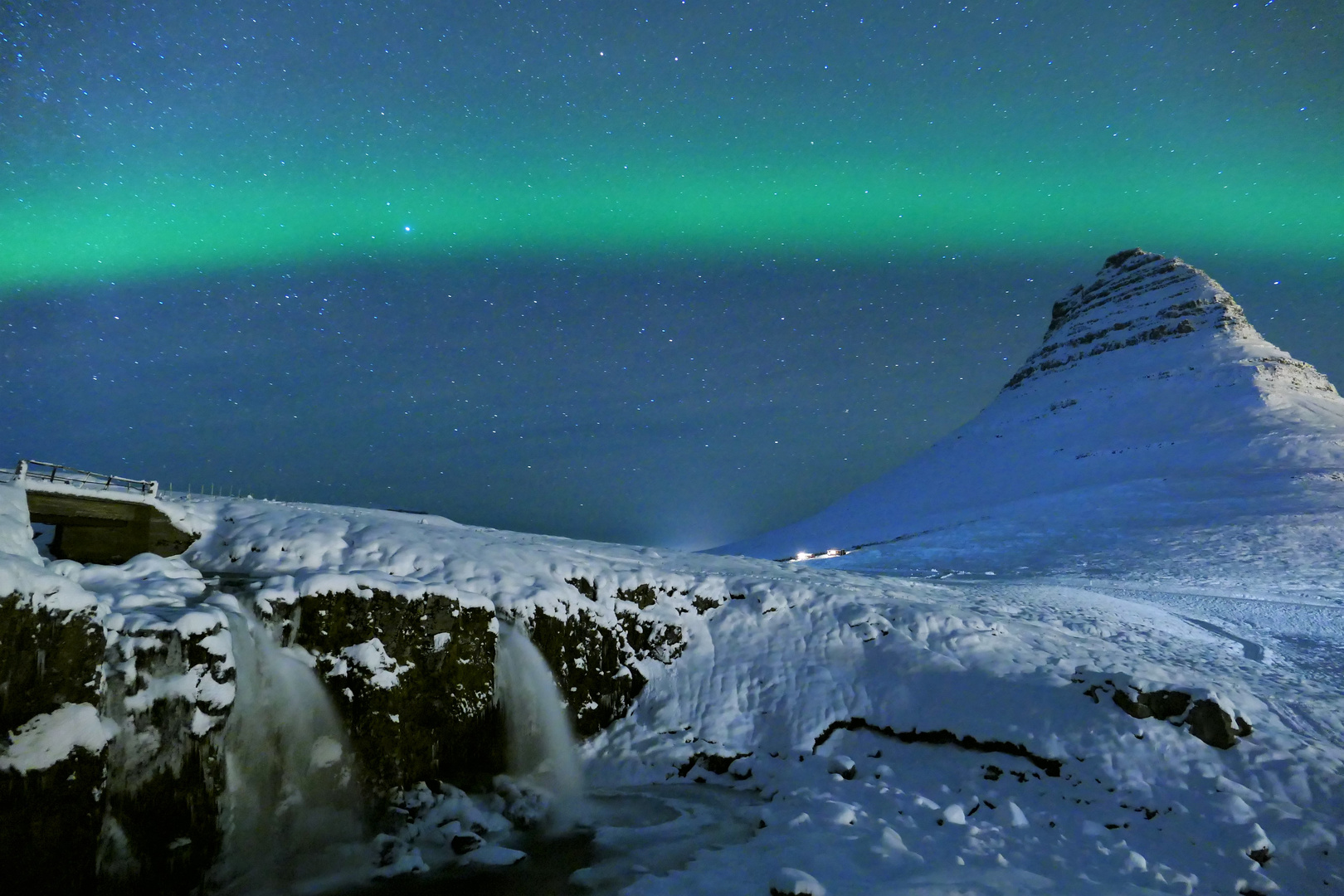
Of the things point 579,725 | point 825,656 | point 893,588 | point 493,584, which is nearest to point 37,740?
point 493,584

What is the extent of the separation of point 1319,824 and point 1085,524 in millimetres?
42242

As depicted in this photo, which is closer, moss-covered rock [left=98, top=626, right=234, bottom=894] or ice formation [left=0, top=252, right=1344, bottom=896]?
moss-covered rock [left=98, top=626, right=234, bottom=894]

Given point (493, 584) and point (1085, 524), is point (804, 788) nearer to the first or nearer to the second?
point (493, 584)

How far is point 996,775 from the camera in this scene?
10984mm

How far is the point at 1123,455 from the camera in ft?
220

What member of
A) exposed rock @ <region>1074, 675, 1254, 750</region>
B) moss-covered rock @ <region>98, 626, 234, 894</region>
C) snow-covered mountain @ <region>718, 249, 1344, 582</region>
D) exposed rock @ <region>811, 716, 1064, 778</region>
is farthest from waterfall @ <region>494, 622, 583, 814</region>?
snow-covered mountain @ <region>718, 249, 1344, 582</region>

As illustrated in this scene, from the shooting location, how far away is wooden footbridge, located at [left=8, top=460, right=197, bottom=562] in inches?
440

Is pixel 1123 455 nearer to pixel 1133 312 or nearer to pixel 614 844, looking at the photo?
pixel 1133 312

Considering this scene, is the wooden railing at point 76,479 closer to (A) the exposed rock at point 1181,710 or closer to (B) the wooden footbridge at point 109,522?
(B) the wooden footbridge at point 109,522

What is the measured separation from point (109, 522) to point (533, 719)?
832 cm

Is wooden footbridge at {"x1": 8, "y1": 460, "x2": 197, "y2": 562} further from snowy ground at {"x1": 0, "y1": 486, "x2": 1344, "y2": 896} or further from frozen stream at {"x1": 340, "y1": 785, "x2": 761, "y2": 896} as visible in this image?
frozen stream at {"x1": 340, "y1": 785, "x2": 761, "y2": 896}

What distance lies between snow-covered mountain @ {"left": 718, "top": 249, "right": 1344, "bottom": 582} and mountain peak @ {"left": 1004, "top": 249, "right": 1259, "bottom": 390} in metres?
0.32

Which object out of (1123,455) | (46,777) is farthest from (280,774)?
(1123,455)

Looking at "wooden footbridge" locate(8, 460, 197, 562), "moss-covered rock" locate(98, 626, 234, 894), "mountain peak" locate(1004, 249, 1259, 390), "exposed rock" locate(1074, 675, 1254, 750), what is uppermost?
"mountain peak" locate(1004, 249, 1259, 390)
